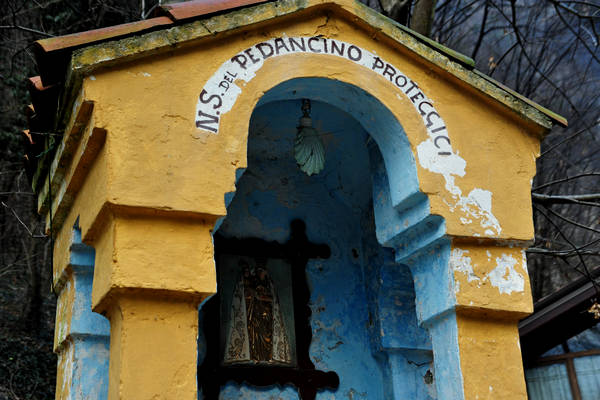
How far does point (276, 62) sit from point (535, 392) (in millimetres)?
3962

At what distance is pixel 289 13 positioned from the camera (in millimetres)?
4387

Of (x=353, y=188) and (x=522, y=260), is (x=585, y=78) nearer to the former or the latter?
(x=353, y=188)

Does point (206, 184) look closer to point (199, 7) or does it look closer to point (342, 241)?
point (199, 7)

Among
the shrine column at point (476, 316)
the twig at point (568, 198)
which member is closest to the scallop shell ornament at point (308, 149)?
the shrine column at point (476, 316)

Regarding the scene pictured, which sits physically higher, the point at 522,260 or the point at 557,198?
the point at 557,198

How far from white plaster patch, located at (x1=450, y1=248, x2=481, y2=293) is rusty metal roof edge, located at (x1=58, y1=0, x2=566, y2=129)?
3.70 ft

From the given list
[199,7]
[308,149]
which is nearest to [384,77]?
[308,149]

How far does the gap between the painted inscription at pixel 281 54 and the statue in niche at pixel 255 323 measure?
1919 millimetres

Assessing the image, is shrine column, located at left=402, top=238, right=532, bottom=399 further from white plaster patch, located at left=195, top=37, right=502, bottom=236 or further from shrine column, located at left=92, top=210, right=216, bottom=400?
shrine column, located at left=92, top=210, right=216, bottom=400

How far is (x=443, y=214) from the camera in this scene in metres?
4.33

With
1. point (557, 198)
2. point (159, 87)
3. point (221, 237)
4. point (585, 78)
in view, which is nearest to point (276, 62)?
point (159, 87)

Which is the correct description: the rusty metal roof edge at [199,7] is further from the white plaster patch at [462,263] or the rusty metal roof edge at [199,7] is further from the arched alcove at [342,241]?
the white plaster patch at [462,263]

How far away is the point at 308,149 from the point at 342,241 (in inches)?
51.1

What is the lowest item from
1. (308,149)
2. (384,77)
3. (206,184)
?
(206,184)
